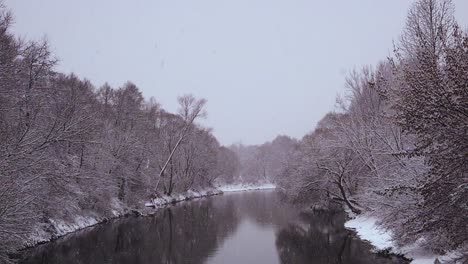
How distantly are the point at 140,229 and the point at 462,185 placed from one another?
23.9 m

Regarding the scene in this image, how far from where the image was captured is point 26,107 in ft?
61.5

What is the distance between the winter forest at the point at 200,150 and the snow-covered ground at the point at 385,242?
38 centimetres

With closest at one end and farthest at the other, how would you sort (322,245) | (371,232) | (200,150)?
1. (322,245)
2. (371,232)
3. (200,150)

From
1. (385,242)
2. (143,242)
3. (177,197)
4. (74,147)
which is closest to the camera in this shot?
(385,242)

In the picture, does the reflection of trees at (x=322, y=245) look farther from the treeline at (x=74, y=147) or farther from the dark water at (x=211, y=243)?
the treeline at (x=74, y=147)

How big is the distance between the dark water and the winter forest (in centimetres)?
180

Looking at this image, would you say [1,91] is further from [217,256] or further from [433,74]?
[433,74]

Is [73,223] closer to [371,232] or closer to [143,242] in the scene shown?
[143,242]

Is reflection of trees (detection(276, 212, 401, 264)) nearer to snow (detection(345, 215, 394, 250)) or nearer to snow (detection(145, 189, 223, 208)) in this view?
snow (detection(345, 215, 394, 250))

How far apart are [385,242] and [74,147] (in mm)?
21726

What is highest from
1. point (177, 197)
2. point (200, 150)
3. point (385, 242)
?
point (200, 150)

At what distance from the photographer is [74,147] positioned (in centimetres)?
2717

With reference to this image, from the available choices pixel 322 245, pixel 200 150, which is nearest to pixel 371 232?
pixel 322 245

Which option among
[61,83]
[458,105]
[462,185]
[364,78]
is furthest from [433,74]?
[61,83]
